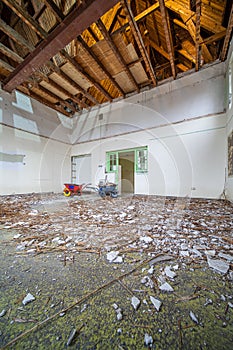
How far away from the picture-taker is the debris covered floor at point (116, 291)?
57 centimetres

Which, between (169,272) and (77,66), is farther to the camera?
(77,66)

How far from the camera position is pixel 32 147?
612cm

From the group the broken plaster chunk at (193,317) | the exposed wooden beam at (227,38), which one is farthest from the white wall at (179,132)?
the broken plaster chunk at (193,317)

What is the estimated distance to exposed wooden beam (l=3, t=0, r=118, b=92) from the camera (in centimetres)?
249

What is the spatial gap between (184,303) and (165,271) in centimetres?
24

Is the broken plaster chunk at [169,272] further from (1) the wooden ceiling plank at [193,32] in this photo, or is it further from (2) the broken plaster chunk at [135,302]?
(1) the wooden ceiling plank at [193,32]

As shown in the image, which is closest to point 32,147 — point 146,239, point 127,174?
point 127,174

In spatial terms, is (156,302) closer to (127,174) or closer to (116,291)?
(116,291)

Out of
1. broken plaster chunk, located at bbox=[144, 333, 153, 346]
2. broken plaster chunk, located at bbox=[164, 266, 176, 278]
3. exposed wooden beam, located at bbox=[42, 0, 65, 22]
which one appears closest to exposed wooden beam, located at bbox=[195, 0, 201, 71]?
exposed wooden beam, located at bbox=[42, 0, 65, 22]

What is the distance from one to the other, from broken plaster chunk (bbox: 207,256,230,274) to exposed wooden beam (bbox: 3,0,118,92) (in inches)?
157

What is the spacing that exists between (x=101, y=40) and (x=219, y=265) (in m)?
5.04

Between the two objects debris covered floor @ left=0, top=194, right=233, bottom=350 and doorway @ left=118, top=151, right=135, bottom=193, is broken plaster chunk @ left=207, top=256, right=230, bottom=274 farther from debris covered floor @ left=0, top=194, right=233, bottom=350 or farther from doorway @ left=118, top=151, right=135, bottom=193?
doorway @ left=118, top=151, right=135, bottom=193

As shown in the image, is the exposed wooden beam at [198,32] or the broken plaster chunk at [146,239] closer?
the broken plaster chunk at [146,239]

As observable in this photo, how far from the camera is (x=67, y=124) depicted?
7.90 m
